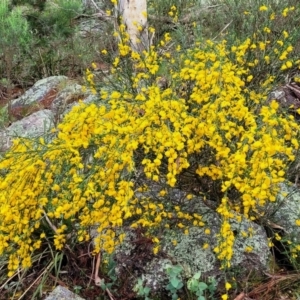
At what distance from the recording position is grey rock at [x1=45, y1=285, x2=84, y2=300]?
7.90ft

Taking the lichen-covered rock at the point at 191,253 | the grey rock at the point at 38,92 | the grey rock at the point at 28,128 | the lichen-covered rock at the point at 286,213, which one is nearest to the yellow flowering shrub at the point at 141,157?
the lichen-covered rock at the point at 191,253

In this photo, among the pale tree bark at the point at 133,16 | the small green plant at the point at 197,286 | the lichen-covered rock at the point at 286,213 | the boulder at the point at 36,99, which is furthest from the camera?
the boulder at the point at 36,99

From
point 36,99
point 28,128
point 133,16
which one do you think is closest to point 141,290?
point 28,128

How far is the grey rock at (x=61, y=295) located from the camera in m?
2.41

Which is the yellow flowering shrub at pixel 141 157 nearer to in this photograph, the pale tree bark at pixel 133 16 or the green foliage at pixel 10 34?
the pale tree bark at pixel 133 16

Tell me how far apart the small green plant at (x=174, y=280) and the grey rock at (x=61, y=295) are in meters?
0.44

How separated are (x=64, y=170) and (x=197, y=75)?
0.80 meters

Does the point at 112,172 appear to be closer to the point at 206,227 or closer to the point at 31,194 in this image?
the point at 31,194

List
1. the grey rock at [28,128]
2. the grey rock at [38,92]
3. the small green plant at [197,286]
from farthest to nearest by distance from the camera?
1. the grey rock at [38,92]
2. the grey rock at [28,128]
3. the small green plant at [197,286]

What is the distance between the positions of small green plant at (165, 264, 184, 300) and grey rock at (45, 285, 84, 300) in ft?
1.45

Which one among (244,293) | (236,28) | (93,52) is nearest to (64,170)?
(244,293)

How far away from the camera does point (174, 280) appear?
94.7 inches

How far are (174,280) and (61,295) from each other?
54 centimetres

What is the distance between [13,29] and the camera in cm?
523
